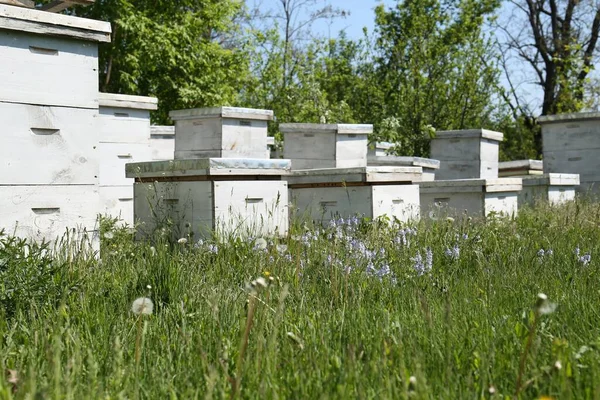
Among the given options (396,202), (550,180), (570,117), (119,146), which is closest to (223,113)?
(119,146)

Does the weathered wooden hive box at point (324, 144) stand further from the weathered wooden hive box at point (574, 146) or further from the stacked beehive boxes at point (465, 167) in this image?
the weathered wooden hive box at point (574, 146)

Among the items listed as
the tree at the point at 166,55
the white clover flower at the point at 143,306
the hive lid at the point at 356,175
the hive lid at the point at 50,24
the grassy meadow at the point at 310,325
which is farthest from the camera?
the tree at the point at 166,55

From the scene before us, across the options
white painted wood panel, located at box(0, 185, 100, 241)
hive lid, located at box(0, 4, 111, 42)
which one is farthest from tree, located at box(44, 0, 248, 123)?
white painted wood panel, located at box(0, 185, 100, 241)

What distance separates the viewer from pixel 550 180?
10.9 meters

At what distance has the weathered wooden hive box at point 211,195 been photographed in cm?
595

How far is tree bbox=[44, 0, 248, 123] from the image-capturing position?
16.5 m

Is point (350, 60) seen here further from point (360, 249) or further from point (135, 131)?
point (360, 249)

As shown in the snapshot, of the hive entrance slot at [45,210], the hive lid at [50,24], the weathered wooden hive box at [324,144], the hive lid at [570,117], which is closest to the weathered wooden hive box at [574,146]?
the hive lid at [570,117]

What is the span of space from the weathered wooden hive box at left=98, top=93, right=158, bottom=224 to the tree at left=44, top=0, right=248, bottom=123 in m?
8.24

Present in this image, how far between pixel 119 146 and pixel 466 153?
222 inches

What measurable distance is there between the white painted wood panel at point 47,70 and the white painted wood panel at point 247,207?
1351 millimetres

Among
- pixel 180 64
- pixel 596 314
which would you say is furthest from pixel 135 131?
pixel 180 64

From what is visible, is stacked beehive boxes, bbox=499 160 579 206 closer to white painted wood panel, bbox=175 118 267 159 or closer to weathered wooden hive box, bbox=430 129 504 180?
weathered wooden hive box, bbox=430 129 504 180

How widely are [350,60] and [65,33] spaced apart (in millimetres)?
14236
